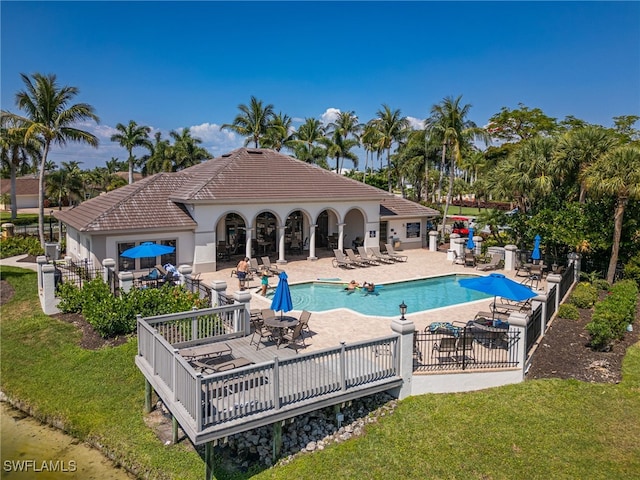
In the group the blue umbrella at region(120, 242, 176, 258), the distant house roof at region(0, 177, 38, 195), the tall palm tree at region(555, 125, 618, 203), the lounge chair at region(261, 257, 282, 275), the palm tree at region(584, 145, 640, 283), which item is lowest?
the lounge chair at region(261, 257, 282, 275)

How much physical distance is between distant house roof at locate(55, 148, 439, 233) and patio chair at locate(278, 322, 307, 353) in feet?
41.0

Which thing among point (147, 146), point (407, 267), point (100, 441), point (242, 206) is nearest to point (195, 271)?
point (242, 206)

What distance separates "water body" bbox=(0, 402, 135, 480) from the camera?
10.4 meters

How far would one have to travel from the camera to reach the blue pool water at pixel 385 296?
61.7 feet

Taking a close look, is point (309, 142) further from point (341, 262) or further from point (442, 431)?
point (442, 431)

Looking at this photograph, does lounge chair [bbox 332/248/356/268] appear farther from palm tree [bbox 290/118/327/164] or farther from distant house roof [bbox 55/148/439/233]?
palm tree [bbox 290/118/327/164]

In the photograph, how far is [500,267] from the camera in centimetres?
2683

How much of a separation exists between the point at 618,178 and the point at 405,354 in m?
14.5

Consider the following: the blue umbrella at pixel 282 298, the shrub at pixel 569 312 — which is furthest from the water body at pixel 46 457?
the shrub at pixel 569 312

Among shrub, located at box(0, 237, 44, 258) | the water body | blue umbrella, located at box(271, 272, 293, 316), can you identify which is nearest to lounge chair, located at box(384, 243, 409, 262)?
blue umbrella, located at box(271, 272, 293, 316)

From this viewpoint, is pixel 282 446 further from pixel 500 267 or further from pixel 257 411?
pixel 500 267

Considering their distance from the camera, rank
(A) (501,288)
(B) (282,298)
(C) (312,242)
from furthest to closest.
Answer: (C) (312,242) < (A) (501,288) < (B) (282,298)

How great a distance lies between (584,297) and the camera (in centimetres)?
1883

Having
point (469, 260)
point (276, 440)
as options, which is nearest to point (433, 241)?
point (469, 260)
